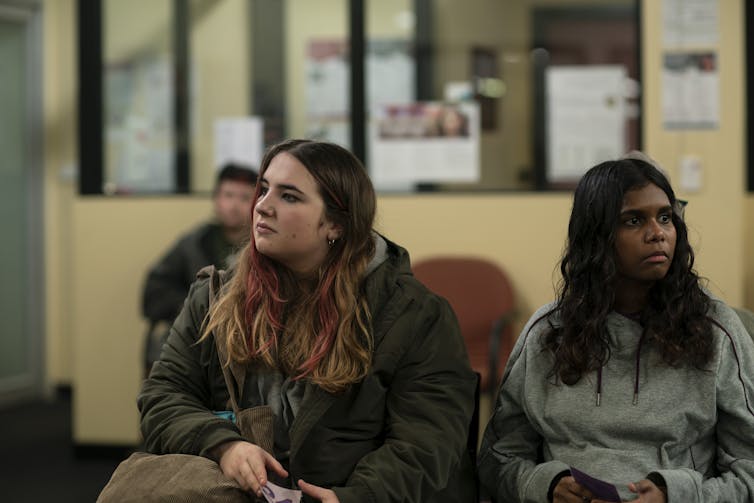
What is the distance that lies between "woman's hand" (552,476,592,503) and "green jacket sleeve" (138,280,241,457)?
62 cm

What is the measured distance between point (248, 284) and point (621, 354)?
777 mm

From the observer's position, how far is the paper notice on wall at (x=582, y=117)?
4.35 metres

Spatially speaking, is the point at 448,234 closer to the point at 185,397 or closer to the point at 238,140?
the point at 238,140

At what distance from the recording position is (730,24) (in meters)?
3.99

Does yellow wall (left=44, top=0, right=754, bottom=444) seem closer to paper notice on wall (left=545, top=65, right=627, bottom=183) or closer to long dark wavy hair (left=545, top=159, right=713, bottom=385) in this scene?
paper notice on wall (left=545, top=65, right=627, bottom=183)

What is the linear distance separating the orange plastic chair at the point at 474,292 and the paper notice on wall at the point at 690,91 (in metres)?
0.92

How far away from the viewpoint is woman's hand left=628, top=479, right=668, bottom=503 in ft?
6.16

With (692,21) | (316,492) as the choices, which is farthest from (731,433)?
(692,21)

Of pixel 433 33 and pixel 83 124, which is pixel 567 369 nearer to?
pixel 433 33

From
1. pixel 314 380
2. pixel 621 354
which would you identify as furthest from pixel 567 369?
pixel 314 380

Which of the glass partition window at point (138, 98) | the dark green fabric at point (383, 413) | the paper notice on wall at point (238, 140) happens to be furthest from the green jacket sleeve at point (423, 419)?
the glass partition window at point (138, 98)

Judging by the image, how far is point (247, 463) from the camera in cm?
188

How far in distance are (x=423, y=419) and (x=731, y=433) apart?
0.59 metres

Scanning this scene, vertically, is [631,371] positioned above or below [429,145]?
below
